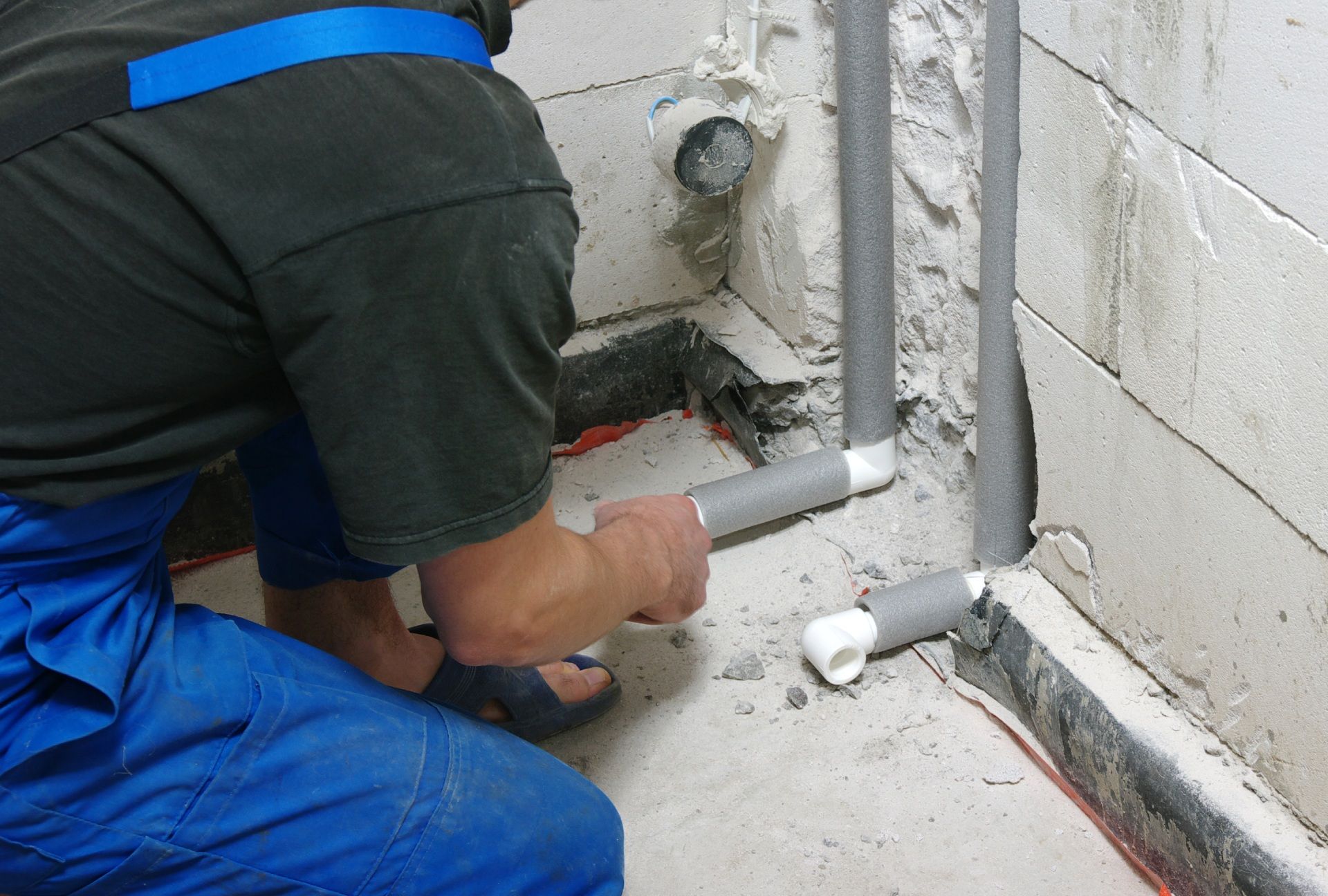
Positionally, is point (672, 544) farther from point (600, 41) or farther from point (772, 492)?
point (600, 41)

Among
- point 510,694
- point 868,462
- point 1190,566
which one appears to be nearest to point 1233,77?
point 1190,566

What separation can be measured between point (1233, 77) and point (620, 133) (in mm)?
1189

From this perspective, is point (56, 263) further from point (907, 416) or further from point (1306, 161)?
point (907, 416)

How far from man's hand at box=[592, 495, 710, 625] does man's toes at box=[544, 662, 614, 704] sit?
0.98ft

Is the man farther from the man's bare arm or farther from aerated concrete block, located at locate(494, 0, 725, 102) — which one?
aerated concrete block, located at locate(494, 0, 725, 102)

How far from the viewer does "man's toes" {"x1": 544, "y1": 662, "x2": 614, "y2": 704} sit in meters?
1.72

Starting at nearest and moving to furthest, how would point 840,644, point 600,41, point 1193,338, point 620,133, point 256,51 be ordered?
point 256,51 → point 1193,338 → point 840,644 → point 600,41 → point 620,133

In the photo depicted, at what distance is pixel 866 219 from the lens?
186 centimetres

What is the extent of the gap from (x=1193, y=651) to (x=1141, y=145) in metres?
0.60

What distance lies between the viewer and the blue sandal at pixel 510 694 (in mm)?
1687

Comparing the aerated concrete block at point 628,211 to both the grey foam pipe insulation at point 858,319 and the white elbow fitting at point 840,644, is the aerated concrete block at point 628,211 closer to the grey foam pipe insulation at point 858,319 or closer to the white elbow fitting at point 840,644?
the grey foam pipe insulation at point 858,319

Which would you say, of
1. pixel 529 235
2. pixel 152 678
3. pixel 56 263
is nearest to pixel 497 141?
pixel 529 235

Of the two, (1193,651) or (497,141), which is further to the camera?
(1193,651)

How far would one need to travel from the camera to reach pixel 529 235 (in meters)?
0.97
